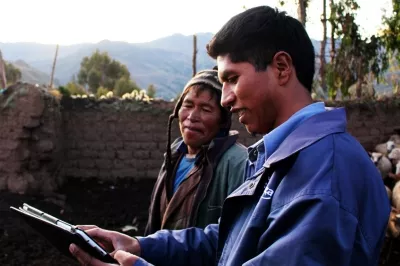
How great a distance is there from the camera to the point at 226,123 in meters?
2.46

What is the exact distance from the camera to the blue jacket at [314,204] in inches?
36.7

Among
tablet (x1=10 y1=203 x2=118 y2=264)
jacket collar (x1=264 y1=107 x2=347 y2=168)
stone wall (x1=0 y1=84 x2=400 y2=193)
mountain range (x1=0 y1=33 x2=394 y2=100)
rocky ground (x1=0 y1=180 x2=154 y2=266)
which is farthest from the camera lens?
mountain range (x1=0 y1=33 x2=394 y2=100)

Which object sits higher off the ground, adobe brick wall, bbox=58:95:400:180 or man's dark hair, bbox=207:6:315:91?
man's dark hair, bbox=207:6:315:91

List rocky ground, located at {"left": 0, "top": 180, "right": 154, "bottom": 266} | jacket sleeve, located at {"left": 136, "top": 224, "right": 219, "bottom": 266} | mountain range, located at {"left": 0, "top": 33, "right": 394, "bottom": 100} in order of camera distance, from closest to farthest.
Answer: jacket sleeve, located at {"left": 136, "top": 224, "right": 219, "bottom": 266} < rocky ground, located at {"left": 0, "top": 180, "right": 154, "bottom": 266} < mountain range, located at {"left": 0, "top": 33, "right": 394, "bottom": 100}

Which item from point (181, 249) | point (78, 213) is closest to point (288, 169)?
point (181, 249)

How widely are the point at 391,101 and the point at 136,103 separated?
5362 mm

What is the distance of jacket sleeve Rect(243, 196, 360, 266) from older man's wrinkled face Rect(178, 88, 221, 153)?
4.70 feet

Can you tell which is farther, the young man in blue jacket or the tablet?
the tablet

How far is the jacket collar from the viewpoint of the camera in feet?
3.44

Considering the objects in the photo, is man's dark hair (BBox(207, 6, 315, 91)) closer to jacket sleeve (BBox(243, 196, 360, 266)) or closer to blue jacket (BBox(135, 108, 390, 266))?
blue jacket (BBox(135, 108, 390, 266))

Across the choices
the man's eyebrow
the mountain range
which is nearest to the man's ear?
the man's eyebrow

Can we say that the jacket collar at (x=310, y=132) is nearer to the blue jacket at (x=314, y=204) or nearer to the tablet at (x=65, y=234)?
the blue jacket at (x=314, y=204)

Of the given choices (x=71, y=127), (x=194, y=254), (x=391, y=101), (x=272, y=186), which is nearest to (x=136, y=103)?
(x=71, y=127)

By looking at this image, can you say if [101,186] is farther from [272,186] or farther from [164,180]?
[272,186]
